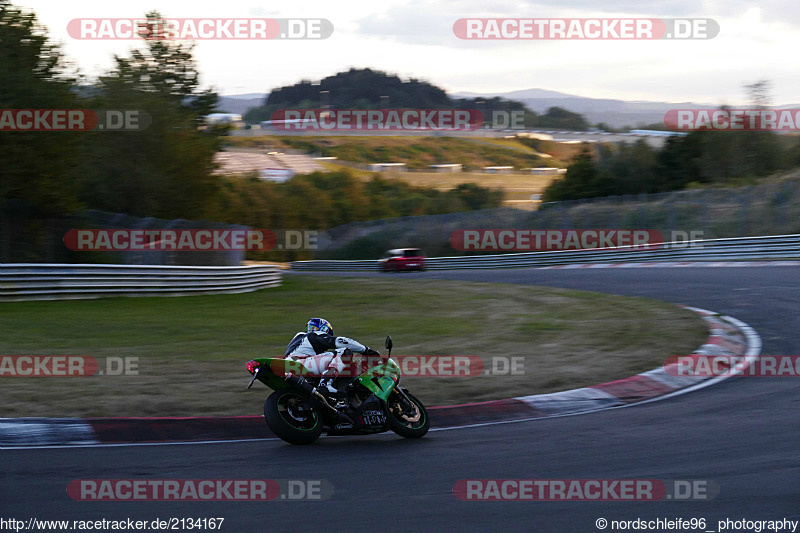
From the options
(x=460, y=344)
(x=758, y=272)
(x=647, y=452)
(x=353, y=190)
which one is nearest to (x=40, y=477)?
(x=647, y=452)

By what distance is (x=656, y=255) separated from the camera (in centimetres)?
3212

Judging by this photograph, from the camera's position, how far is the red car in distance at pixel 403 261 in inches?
1566

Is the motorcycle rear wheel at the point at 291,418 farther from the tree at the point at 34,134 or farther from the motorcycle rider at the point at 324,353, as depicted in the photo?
the tree at the point at 34,134

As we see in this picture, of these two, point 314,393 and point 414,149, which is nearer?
point 314,393

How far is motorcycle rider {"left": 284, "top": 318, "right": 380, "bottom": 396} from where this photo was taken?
714 cm

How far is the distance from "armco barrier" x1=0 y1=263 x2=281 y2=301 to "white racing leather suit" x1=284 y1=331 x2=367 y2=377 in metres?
12.0

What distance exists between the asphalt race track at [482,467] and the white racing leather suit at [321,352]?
0.65 m

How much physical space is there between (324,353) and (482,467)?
1824 mm

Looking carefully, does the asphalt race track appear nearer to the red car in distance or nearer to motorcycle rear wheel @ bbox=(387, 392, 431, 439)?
motorcycle rear wheel @ bbox=(387, 392, 431, 439)

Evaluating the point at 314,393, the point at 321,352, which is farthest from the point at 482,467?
the point at 321,352

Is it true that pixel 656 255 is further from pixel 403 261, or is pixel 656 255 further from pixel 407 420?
pixel 407 420

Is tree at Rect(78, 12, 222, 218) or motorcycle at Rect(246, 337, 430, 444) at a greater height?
tree at Rect(78, 12, 222, 218)

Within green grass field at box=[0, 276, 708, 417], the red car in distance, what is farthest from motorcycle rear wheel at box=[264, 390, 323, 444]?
the red car in distance

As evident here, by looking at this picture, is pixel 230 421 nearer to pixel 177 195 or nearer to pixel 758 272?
pixel 758 272
